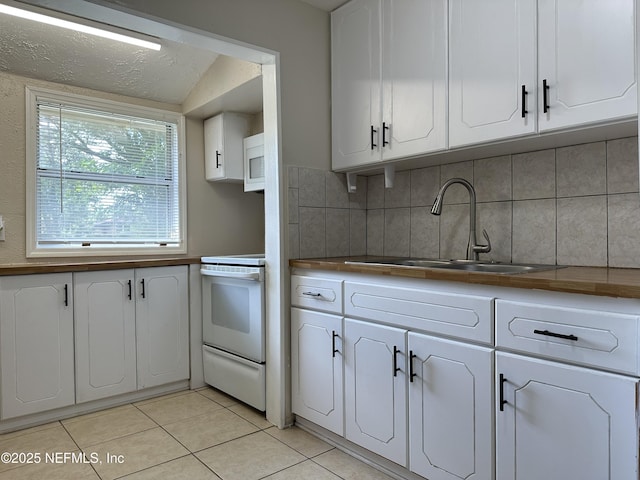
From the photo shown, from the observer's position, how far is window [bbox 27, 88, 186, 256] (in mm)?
2764

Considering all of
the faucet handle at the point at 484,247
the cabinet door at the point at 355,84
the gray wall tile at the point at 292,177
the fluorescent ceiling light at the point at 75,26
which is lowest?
the faucet handle at the point at 484,247

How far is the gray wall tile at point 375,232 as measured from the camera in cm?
262

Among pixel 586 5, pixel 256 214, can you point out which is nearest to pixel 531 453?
pixel 586 5

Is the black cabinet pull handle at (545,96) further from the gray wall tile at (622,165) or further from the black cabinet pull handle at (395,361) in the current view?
the black cabinet pull handle at (395,361)

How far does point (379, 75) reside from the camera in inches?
87.4

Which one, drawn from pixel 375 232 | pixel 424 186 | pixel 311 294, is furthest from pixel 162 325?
pixel 424 186

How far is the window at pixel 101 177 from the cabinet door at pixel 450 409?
225 cm

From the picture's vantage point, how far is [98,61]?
2.76 meters

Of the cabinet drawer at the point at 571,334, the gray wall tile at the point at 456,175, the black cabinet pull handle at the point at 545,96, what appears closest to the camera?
Answer: the cabinet drawer at the point at 571,334

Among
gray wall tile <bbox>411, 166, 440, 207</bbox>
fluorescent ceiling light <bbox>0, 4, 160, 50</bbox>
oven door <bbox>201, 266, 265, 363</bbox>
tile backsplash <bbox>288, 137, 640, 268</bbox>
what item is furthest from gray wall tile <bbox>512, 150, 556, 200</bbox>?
fluorescent ceiling light <bbox>0, 4, 160, 50</bbox>

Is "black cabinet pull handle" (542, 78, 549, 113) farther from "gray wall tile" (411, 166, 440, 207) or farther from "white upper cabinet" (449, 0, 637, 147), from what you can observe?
"gray wall tile" (411, 166, 440, 207)

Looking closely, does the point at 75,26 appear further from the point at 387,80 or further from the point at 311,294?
the point at 311,294

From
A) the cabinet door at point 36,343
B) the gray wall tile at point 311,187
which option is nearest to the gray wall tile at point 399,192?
the gray wall tile at point 311,187

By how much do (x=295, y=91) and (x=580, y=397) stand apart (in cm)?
187
